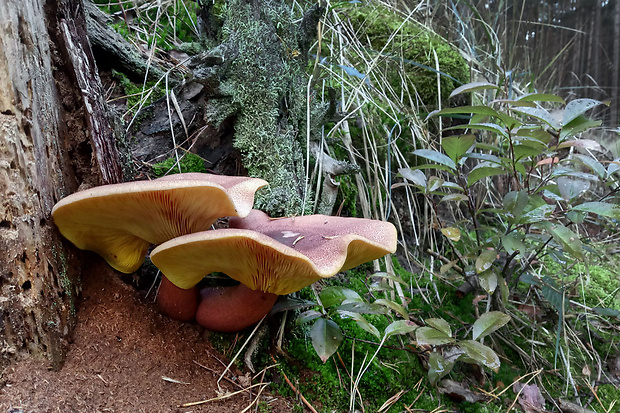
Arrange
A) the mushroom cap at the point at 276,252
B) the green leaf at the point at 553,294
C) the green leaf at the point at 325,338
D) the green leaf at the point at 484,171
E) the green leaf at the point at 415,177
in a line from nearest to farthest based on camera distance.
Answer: the mushroom cap at the point at 276,252 < the green leaf at the point at 325,338 < the green leaf at the point at 484,171 < the green leaf at the point at 415,177 < the green leaf at the point at 553,294

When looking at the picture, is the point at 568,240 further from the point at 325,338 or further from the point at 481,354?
the point at 325,338

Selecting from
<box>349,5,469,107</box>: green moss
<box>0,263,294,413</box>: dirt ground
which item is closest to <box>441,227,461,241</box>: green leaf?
<box>0,263,294,413</box>: dirt ground

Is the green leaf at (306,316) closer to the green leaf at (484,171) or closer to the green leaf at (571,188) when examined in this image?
the green leaf at (484,171)

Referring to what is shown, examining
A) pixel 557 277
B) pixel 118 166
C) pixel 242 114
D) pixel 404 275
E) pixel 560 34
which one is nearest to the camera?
pixel 118 166

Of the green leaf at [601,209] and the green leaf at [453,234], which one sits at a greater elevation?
the green leaf at [601,209]

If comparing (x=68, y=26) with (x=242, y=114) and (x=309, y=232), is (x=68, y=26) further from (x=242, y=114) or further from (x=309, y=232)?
(x=309, y=232)

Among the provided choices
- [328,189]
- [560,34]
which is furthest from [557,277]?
[560,34]

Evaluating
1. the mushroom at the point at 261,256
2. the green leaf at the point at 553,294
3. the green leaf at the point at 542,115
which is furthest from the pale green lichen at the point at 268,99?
the green leaf at the point at 553,294

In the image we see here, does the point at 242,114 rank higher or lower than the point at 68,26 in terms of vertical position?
lower
